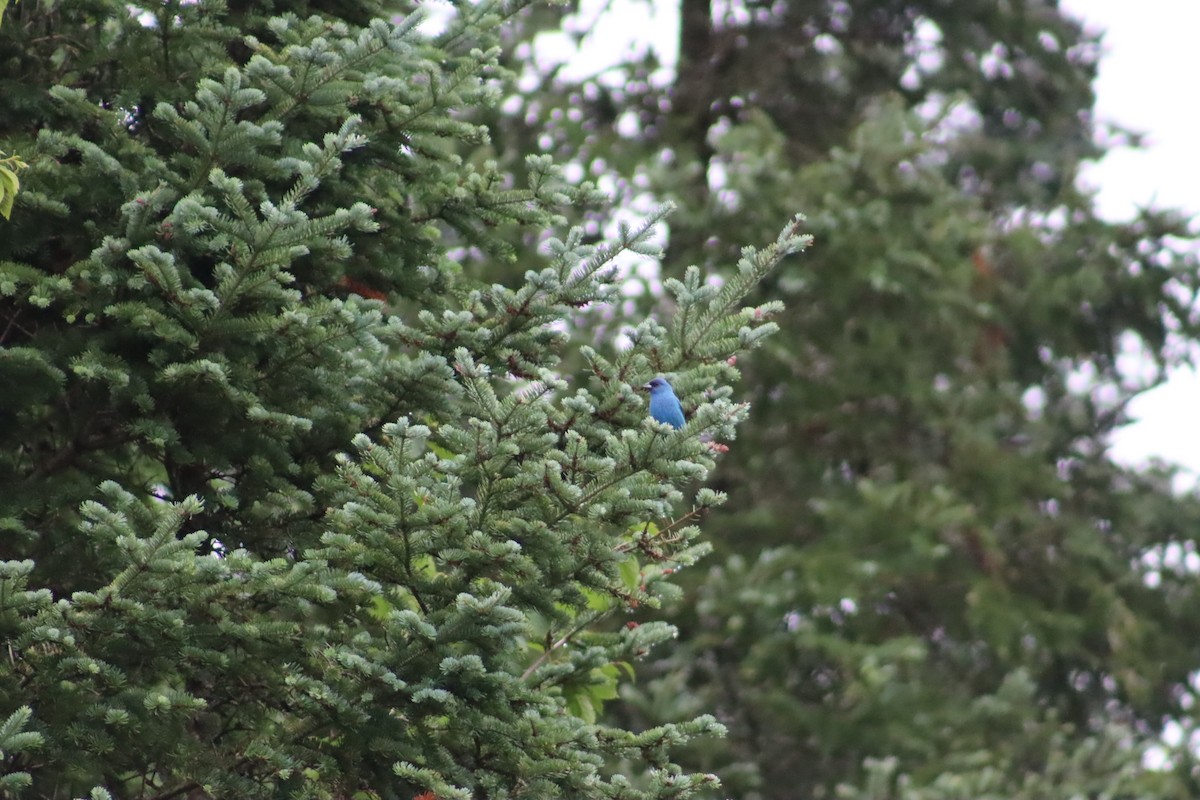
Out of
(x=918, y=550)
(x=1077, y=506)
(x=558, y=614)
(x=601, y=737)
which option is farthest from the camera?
(x=1077, y=506)

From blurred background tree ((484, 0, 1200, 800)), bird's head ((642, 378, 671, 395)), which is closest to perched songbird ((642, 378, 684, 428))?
bird's head ((642, 378, 671, 395))

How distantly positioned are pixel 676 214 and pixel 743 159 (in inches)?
40.4

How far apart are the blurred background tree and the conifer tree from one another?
6150mm

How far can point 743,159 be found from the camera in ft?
42.4

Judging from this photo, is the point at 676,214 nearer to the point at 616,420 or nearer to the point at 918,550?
the point at 918,550

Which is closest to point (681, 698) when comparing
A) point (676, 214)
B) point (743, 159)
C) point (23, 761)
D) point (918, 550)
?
point (918, 550)

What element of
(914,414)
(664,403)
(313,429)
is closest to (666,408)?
(664,403)

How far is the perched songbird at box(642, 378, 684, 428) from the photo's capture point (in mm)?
5082

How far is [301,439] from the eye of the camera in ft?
17.2

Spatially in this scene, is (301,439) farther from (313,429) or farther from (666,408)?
(666,408)

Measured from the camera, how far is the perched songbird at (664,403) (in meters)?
5.08

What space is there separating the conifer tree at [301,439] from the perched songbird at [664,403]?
9 cm

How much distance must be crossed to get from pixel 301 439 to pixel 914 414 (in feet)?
32.0

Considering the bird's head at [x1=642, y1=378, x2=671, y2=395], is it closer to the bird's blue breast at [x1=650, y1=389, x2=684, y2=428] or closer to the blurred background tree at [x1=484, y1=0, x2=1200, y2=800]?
the bird's blue breast at [x1=650, y1=389, x2=684, y2=428]
